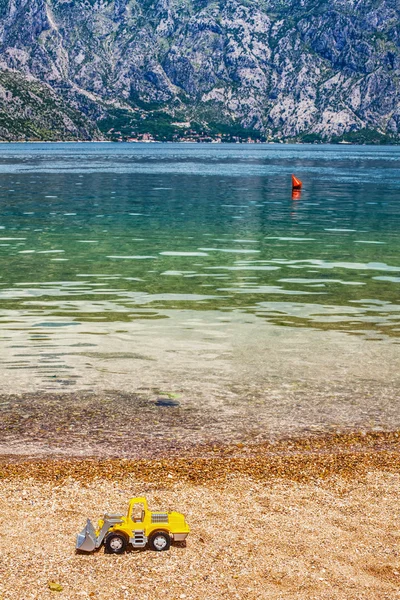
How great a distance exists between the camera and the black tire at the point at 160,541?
9.11 metres

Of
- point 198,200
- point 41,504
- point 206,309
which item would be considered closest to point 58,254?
point 206,309

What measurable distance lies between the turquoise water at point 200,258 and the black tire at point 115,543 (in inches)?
601

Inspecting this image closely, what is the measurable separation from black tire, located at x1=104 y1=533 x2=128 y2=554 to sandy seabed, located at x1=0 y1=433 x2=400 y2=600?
0.32ft

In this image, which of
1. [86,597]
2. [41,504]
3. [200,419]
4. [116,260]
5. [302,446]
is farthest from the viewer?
[116,260]

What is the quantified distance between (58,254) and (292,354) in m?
24.3

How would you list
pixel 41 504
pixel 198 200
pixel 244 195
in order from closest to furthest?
pixel 41 504 < pixel 198 200 < pixel 244 195

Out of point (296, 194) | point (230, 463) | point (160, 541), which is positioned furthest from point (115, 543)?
point (296, 194)

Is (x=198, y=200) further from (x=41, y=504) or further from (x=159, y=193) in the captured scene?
(x=41, y=504)

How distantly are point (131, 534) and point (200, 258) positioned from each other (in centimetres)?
3214

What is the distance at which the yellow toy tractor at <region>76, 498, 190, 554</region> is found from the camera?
9.03 metres

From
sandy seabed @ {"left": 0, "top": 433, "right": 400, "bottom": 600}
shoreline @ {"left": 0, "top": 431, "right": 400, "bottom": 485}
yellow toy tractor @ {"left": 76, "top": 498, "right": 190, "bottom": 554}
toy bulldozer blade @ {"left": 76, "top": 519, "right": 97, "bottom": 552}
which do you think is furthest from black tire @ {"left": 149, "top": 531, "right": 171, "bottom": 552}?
shoreline @ {"left": 0, "top": 431, "right": 400, "bottom": 485}

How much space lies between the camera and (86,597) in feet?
26.6

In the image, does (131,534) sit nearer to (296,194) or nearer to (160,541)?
(160,541)

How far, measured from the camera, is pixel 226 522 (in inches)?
391
